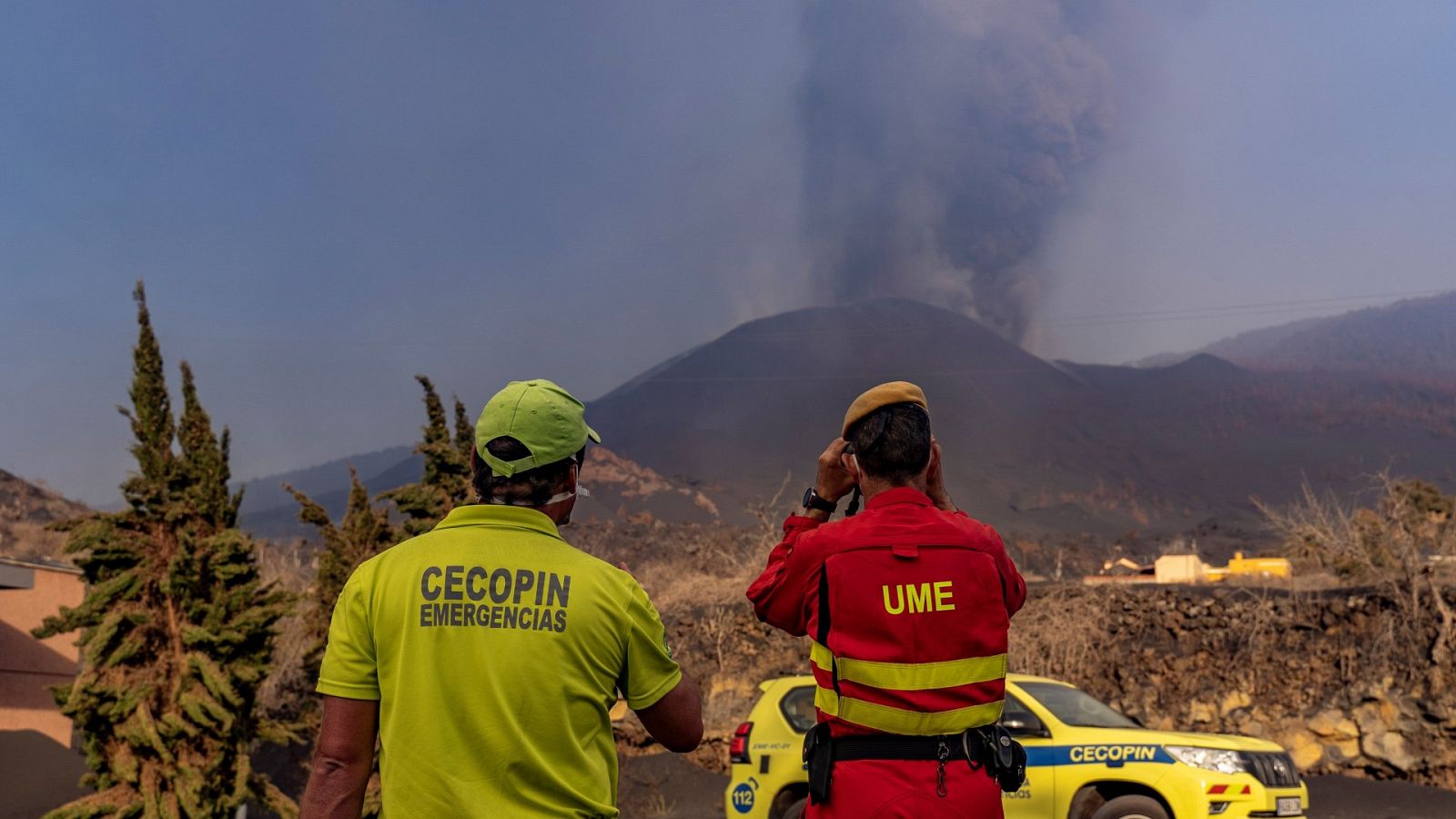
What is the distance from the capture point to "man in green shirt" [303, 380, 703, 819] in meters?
2.43

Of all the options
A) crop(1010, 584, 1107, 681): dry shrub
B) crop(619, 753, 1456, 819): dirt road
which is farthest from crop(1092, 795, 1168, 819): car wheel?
crop(1010, 584, 1107, 681): dry shrub

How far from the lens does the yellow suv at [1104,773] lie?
8891 mm

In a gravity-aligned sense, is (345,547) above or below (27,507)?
below

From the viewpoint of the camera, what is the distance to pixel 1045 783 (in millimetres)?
9039

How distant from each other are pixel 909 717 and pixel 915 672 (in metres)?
0.13

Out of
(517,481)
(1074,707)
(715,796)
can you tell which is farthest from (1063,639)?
(517,481)

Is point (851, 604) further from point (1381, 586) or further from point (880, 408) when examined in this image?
point (1381, 586)

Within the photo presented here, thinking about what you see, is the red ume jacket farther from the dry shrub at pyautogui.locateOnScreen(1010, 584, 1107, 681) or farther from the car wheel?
the dry shrub at pyautogui.locateOnScreen(1010, 584, 1107, 681)

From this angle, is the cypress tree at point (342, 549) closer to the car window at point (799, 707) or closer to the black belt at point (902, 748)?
the car window at point (799, 707)

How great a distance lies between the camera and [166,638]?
38.7ft

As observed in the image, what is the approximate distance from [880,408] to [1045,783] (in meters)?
6.68

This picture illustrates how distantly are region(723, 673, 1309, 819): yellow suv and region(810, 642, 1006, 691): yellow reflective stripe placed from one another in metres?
6.00

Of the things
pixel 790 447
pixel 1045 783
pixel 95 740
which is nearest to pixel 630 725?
pixel 95 740

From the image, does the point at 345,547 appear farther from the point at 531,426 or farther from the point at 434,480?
the point at 531,426
